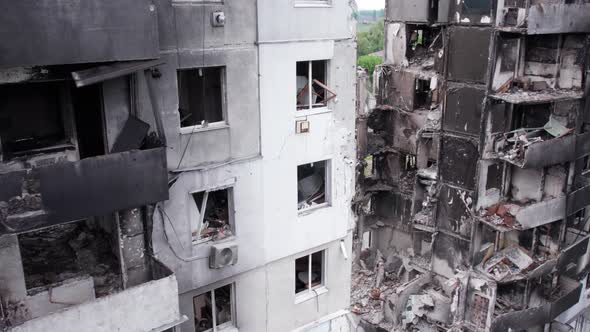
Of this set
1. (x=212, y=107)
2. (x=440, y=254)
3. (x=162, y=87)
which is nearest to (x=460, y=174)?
(x=440, y=254)

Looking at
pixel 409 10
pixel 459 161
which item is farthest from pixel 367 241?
pixel 409 10

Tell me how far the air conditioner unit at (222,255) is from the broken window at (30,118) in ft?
15.6

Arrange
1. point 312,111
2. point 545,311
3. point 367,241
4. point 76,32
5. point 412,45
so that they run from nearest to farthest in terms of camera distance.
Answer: point 76,32 → point 312,111 → point 545,311 → point 412,45 → point 367,241

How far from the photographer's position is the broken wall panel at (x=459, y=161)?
23.6 meters

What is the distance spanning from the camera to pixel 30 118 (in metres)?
12.1

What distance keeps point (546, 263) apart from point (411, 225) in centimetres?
690

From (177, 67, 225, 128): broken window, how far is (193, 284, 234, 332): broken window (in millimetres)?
4979

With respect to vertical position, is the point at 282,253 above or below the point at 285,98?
below

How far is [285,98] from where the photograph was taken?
14.9 m

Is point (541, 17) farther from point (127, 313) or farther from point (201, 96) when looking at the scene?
point (127, 313)

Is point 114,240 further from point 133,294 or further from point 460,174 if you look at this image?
point 460,174

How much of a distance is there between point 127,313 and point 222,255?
10.4ft

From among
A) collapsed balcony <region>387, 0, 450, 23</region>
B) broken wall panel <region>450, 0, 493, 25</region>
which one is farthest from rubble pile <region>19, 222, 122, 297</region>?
collapsed balcony <region>387, 0, 450, 23</region>

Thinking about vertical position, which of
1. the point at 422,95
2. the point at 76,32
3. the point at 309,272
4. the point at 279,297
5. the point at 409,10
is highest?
the point at 409,10
